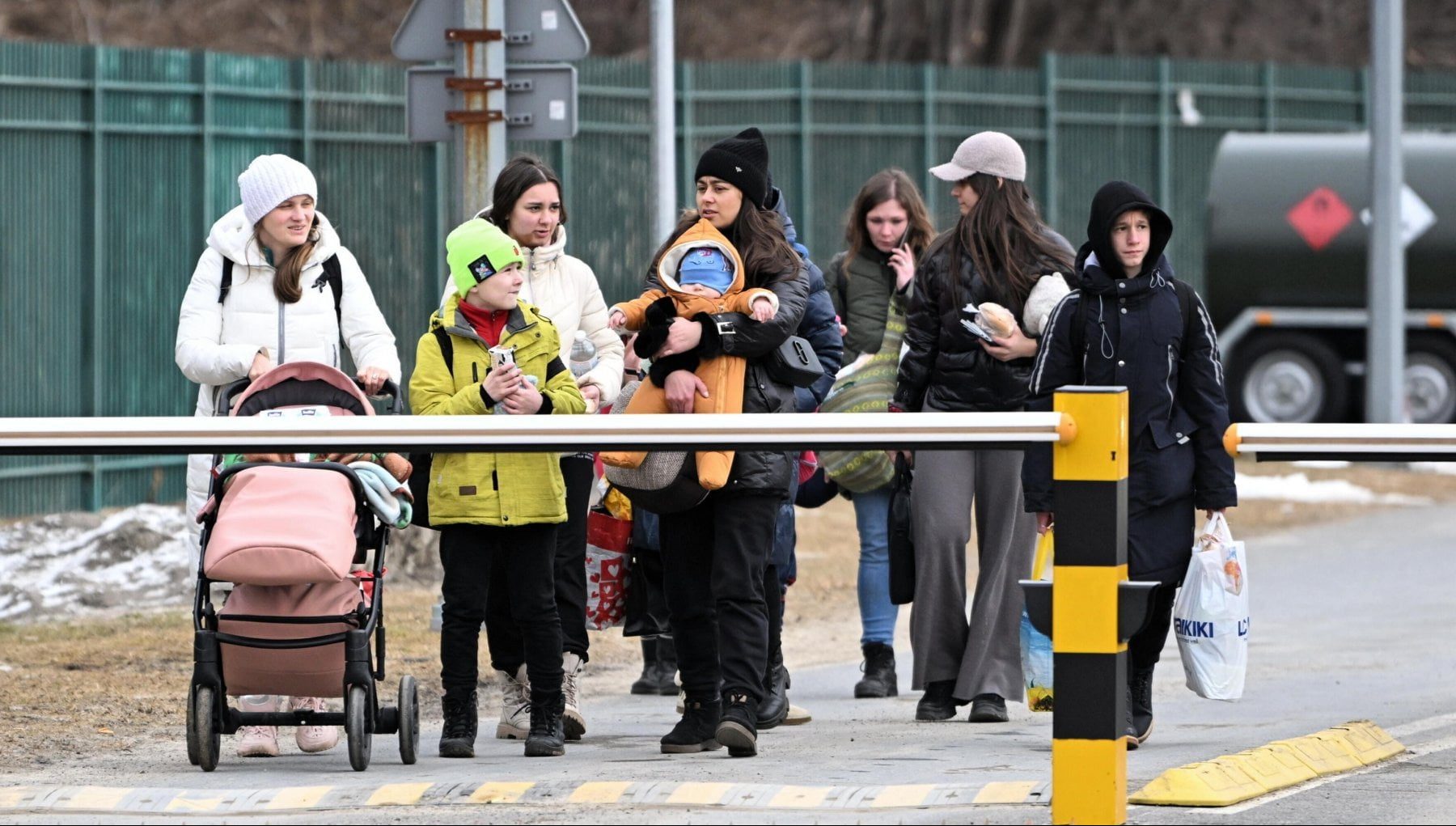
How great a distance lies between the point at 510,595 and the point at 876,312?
2.39 metres

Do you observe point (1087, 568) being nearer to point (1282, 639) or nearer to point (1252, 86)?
point (1282, 639)

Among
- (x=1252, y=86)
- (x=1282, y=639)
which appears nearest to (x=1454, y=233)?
(x=1252, y=86)

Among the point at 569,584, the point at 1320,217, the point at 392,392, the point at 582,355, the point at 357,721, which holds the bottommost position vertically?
the point at 357,721

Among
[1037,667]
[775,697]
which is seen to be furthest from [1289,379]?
[1037,667]

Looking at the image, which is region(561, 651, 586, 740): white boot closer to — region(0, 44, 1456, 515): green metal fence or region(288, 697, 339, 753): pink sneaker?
region(288, 697, 339, 753): pink sneaker

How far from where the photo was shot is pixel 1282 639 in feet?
36.0

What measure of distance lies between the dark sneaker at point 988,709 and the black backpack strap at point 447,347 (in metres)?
2.16

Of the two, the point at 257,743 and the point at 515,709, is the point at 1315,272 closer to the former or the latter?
the point at 515,709

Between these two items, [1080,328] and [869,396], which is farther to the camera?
[869,396]

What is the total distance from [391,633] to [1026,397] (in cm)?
381

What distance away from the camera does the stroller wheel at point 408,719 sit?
7082 mm

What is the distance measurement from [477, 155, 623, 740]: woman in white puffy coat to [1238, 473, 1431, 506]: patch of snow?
10163 millimetres

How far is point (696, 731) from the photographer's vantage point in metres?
7.38

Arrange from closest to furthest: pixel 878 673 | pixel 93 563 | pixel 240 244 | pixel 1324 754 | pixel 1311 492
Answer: pixel 1324 754, pixel 240 244, pixel 878 673, pixel 93 563, pixel 1311 492
